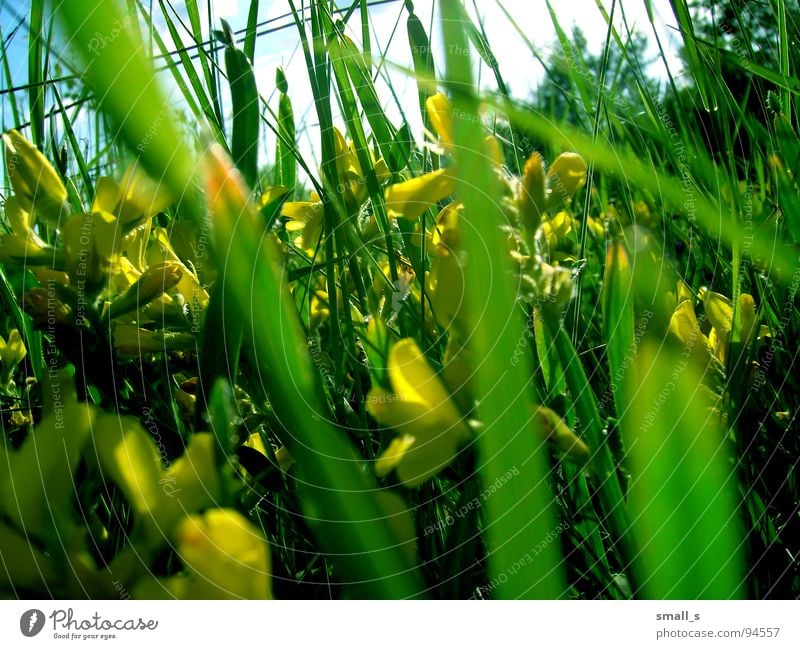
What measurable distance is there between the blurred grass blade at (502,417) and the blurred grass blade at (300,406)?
0.16 feet

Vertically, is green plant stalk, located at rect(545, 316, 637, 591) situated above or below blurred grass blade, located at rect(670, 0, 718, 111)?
below

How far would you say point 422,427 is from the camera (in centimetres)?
26

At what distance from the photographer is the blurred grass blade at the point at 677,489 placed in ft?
0.93

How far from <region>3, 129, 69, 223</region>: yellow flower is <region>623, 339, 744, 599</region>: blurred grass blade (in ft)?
0.90

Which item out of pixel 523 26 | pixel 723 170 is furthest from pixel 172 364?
pixel 723 170

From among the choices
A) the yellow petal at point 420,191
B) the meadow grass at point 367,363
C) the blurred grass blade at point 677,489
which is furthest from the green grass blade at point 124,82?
the blurred grass blade at point 677,489

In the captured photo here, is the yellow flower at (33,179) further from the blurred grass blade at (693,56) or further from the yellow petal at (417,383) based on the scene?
the blurred grass blade at (693,56)

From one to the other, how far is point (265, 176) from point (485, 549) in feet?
0.88

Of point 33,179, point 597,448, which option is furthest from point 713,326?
point 33,179

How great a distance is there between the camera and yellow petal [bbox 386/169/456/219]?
0.30 meters

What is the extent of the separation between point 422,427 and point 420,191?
0.11m

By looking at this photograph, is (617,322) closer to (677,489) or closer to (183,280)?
(677,489)

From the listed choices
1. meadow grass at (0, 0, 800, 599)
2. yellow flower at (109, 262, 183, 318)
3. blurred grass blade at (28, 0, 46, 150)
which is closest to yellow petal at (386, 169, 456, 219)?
meadow grass at (0, 0, 800, 599)

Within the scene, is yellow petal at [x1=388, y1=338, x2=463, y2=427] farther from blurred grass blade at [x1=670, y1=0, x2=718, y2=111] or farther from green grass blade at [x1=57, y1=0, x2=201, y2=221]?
blurred grass blade at [x1=670, y1=0, x2=718, y2=111]
